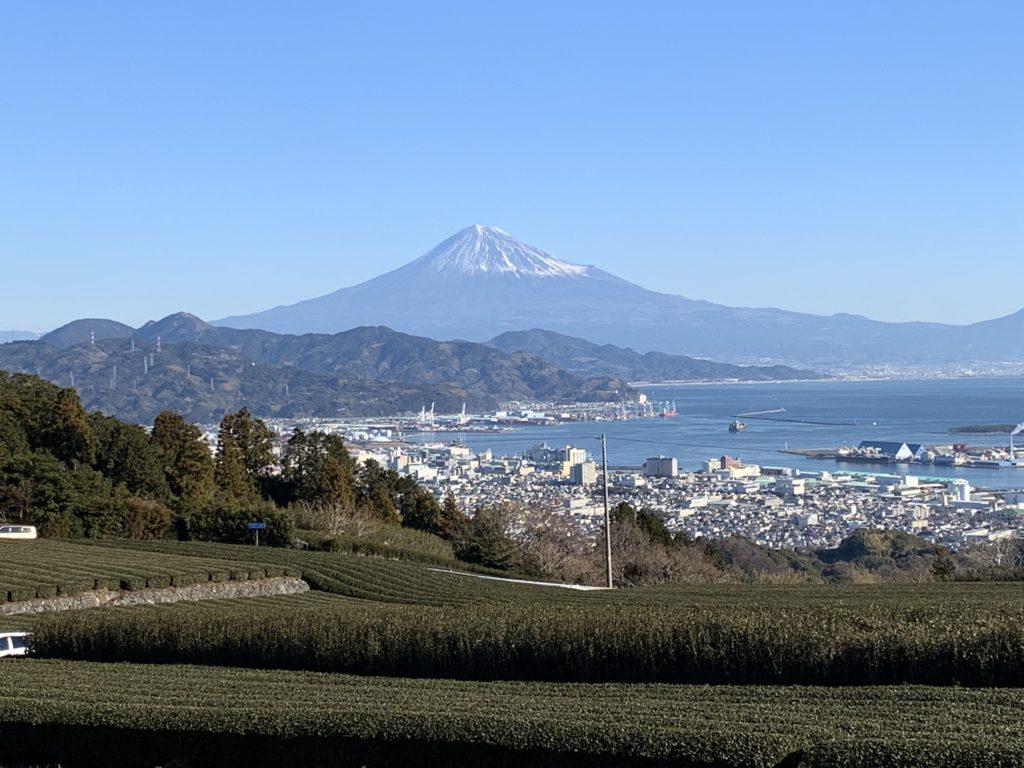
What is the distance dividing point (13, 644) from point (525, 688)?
8097mm

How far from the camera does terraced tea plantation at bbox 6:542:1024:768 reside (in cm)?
830

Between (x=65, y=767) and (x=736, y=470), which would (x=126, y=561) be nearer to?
(x=65, y=767)

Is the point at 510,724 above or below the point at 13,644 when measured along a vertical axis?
above

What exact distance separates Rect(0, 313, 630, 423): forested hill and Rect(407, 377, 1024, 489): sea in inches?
640

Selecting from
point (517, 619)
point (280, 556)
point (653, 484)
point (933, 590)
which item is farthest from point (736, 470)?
point (517, 619)

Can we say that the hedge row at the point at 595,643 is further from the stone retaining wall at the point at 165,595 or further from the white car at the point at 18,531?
the white car at the point at 18,531

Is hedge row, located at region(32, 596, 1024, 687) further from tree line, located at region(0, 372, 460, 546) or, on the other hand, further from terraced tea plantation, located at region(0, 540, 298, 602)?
tree line, located at region(0, 372, 460, 546)

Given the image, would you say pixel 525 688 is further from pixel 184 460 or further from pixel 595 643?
pixel 184 460

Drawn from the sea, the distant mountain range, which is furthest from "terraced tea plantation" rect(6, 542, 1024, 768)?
the distant mountain range

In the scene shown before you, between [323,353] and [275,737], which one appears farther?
[323,353]

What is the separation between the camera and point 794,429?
391ft

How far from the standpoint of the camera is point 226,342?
190 m

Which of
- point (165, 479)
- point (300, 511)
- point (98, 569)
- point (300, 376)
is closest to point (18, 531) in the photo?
point (98, 569)

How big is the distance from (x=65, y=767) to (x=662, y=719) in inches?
200
